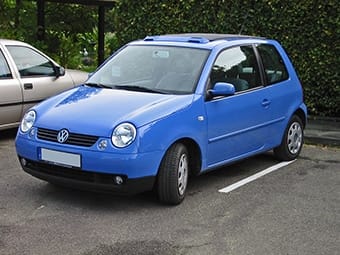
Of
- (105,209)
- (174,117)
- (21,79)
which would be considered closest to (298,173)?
(174,117)

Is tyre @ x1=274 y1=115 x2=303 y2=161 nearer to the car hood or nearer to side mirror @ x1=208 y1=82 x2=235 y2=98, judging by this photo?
side mirror @ x1=208 y1=82 x2=235 y2=98

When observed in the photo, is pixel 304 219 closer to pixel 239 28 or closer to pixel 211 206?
pixel 211 206

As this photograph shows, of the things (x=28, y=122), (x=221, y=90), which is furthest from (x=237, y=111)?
(x=28, y=122)

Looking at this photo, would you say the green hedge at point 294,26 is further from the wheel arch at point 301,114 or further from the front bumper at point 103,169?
the front bumper at point 103,169

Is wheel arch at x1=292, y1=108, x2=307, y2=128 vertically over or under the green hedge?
under

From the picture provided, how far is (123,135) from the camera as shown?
505 centimetres

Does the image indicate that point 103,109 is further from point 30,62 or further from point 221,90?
point 30,62

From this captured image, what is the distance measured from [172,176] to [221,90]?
1.10 meters

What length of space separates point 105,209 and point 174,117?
106 cm

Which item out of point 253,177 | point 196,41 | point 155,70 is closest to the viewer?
point 155,70

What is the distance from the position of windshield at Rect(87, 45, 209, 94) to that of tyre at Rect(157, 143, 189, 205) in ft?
2.36

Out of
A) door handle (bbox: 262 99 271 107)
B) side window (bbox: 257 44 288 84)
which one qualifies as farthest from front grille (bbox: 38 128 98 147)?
side window (bbox: 257 44 288 84)

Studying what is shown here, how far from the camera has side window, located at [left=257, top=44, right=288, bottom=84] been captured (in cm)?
699

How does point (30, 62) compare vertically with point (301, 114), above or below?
above
